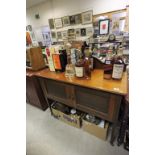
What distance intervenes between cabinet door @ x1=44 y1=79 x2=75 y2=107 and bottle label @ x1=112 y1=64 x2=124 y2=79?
20.3 inches

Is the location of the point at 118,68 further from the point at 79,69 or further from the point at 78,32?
the point at 78,32

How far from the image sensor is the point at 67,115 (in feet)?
5.10

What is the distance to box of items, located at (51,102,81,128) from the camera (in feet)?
4.92

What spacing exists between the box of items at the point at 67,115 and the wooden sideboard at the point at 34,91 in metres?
0.37

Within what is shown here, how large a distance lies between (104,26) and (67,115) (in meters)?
1.55

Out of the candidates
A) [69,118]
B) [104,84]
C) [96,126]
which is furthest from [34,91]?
[104,84]

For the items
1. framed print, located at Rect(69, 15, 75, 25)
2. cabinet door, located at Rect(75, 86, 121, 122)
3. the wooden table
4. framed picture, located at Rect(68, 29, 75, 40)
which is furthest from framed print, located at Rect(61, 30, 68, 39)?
cabinet door, located at Rect(75, 86, 121, 122)

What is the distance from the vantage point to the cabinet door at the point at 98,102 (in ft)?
3.16

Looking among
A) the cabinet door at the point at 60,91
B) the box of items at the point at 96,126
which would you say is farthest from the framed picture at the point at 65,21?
the box of items at the point at 96,126

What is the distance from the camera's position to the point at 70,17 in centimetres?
191

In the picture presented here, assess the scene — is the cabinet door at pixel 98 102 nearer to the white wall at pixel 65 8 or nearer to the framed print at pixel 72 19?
the white wall at pixel 65 8
